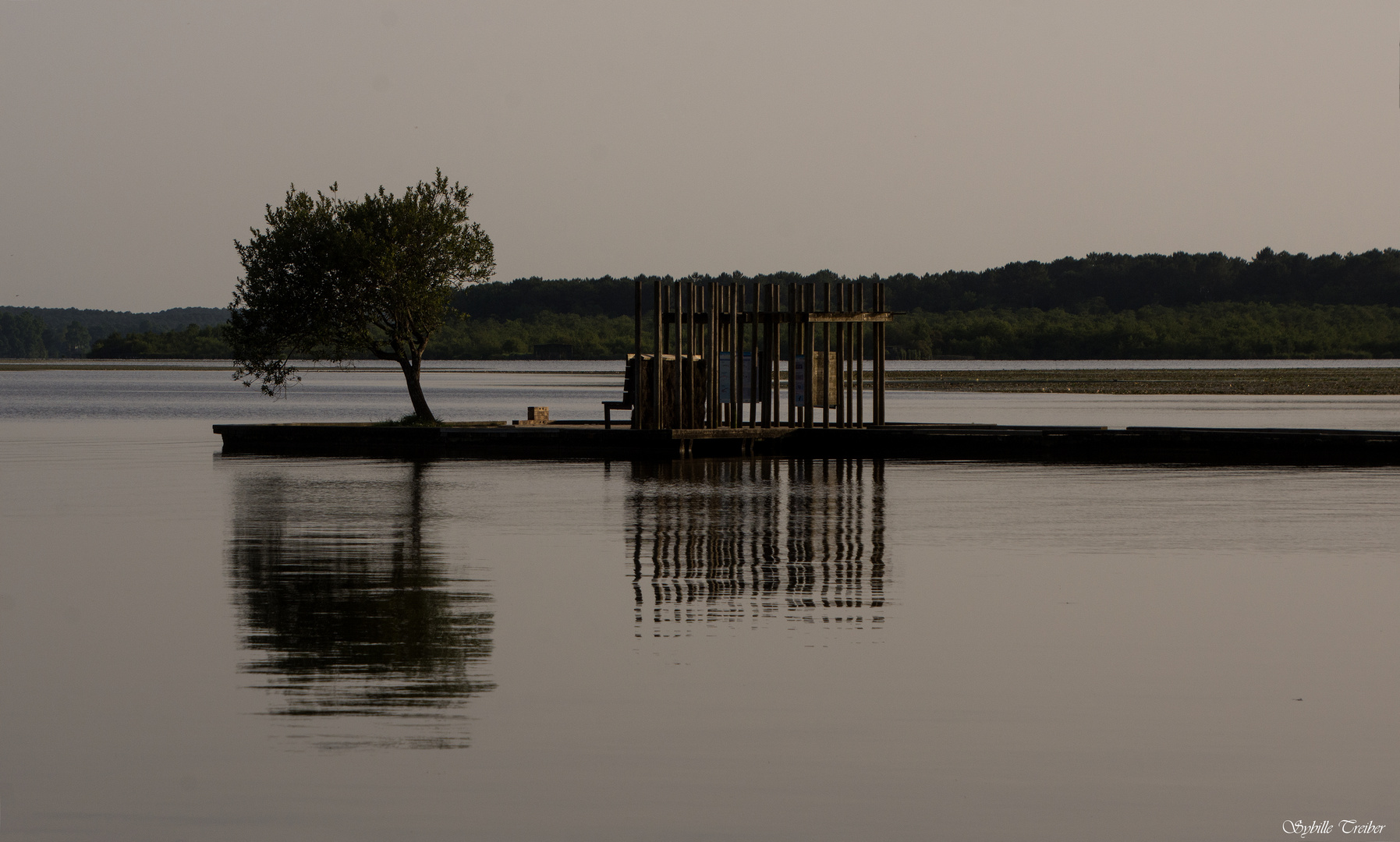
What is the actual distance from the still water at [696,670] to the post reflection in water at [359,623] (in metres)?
0.05

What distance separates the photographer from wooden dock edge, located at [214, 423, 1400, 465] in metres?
31.8

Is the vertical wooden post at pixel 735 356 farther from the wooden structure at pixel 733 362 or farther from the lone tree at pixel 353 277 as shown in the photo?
the lone tree at pixel 353 277

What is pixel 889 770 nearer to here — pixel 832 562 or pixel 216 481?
pixel 832 562

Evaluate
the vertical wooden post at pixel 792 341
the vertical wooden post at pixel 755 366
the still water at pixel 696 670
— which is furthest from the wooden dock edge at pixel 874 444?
the still water at pixel 696 670

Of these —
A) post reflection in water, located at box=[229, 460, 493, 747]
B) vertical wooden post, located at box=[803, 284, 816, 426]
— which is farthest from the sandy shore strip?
post reflection in water, located at box=[229, 460, 493, 747]

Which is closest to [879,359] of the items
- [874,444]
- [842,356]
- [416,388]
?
[842,356]

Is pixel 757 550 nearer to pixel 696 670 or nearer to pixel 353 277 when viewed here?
pixel 696 670

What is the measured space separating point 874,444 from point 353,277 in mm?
12974

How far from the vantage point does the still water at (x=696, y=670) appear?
7562mm

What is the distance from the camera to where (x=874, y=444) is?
111 feet

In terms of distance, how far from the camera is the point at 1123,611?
12.8 m

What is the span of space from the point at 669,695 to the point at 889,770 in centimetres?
194

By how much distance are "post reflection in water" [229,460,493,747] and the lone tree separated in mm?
17919

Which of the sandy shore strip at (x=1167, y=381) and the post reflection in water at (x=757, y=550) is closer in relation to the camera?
the post reflection in water at (x=757, y=550)
